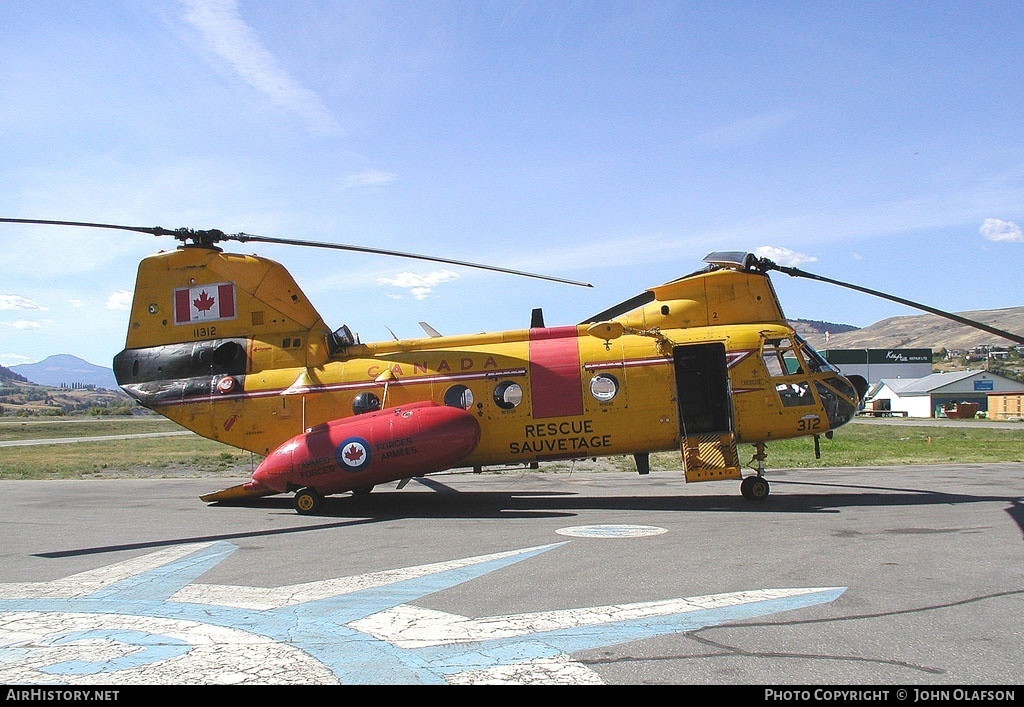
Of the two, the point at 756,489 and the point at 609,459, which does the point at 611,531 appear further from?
the point at 609,459

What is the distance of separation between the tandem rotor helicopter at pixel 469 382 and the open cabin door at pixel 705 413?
1.2 inches

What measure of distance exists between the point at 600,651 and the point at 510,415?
9.93m

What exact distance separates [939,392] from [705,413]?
79753mm

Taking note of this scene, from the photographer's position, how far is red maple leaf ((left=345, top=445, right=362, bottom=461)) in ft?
46.5

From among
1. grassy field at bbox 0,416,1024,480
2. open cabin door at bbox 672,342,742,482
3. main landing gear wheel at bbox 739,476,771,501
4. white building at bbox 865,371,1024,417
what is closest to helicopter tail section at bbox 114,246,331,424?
grassy field at bbox 0,416,1024,480

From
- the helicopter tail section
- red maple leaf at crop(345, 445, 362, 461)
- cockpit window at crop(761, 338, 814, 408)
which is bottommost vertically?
red maple leaf at crop(345, 445, 362, 461)

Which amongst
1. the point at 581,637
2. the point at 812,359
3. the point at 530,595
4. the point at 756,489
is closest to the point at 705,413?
the point at 756,489

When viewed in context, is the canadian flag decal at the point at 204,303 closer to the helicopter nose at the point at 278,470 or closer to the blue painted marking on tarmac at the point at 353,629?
the helicopter nose at the point at 278,470

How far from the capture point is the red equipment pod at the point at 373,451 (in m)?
14.2

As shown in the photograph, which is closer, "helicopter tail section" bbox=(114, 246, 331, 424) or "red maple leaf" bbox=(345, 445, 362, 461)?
"red maple leaf" bbox=(345, 445, 362, 461)

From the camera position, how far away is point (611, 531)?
11.1 metres

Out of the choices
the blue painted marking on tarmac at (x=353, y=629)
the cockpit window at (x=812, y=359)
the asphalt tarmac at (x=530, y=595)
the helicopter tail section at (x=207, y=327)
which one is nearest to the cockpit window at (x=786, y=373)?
the cockpit window at (x=812, y=359)

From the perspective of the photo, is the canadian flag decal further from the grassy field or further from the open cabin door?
the open cabin door

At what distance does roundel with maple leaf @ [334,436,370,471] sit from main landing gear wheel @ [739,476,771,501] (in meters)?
7.11
